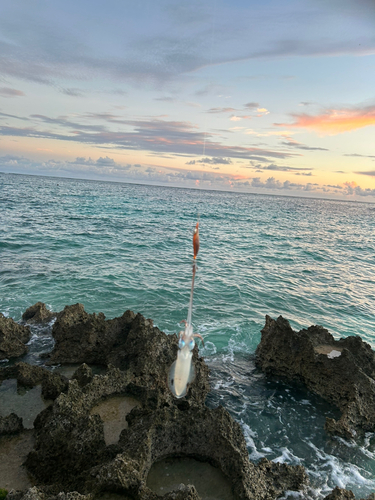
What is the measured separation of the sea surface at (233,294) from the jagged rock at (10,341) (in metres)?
0.45

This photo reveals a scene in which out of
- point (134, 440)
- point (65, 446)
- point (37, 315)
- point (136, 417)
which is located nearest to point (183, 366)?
point (134, 440)

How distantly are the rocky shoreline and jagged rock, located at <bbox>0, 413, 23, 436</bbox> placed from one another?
2 cm

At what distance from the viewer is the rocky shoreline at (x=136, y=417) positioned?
6.34m

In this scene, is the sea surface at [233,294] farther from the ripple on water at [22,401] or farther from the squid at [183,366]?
the squid at [183,366]

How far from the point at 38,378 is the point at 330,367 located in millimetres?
8905

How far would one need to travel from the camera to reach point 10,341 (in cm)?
1162

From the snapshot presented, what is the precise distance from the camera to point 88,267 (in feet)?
75.4

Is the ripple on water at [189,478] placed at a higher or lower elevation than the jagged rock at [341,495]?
lower

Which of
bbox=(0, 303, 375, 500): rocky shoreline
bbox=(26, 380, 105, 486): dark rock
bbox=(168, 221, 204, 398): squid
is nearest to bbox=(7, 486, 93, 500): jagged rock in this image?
bbox=(0, 303, 375, 500): rocky shoreline

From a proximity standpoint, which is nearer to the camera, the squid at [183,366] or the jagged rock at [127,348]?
the squid at [183,366]

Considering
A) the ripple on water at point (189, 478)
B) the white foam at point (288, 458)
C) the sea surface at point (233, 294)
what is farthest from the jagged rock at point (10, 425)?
the white foam at point (288, 458)

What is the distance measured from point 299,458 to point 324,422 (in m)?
1.71

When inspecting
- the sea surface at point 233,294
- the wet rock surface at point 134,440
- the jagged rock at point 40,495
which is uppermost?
the jagged rock at point 40,495

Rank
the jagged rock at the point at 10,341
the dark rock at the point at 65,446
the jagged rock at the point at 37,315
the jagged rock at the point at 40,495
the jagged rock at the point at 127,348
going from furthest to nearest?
the jagged rock at the point at 37,315 → the jagged rock at the point at 10,341 → the jagged rock at the point at 127,348 → the dark rock at the point at 65,446 → the jagged rock at the point at 40,495
